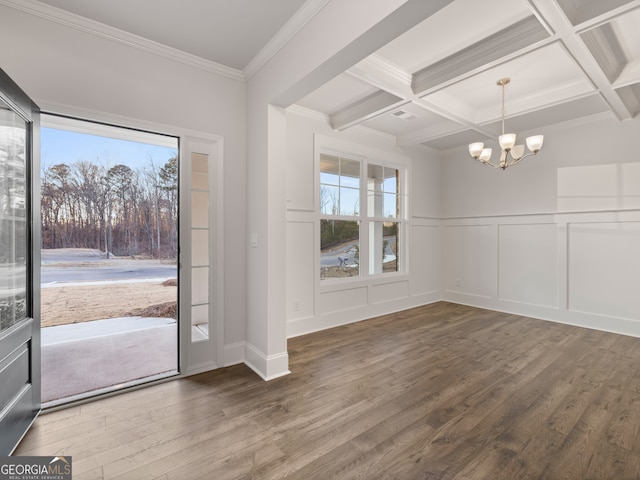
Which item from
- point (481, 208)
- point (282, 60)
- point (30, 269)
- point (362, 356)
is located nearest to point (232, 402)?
point (362, 356)

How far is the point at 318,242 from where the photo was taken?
402cm

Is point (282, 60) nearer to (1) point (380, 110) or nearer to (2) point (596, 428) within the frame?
(1) point (380, 110)

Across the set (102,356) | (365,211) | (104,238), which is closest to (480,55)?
Result: (365,211)

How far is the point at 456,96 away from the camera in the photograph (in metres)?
3.67

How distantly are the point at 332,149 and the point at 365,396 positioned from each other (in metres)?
3.16

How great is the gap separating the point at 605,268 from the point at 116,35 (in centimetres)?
602

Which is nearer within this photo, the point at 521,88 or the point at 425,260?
the point at 521,88

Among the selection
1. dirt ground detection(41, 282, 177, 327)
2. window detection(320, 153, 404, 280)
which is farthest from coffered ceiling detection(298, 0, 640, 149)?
dirt ground detection(41, 282, 177, 327)

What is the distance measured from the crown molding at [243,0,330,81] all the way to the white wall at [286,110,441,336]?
1042mm

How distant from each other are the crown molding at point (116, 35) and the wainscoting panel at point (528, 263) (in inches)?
183

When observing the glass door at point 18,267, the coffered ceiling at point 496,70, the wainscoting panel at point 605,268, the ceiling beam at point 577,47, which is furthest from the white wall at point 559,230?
the glass door at point 18,267

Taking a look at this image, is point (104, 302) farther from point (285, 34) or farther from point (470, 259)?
point (470, 259)

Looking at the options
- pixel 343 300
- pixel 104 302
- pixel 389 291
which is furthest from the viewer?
pixel 104 302

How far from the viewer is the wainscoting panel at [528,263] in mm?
4445
